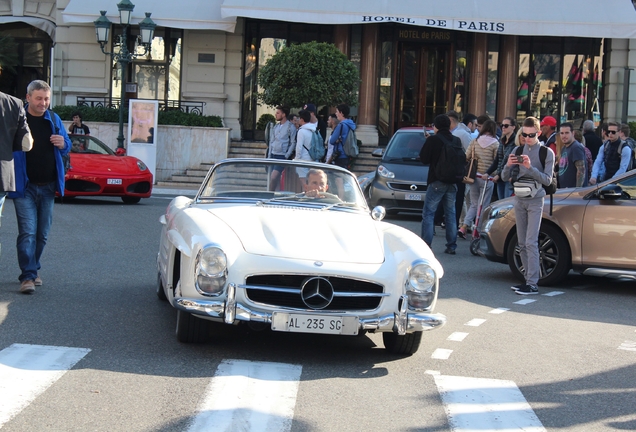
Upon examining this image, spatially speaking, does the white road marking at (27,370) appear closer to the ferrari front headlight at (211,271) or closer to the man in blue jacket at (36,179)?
the ferrari front headlight at (211,271)

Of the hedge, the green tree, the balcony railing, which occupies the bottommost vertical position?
the hedge

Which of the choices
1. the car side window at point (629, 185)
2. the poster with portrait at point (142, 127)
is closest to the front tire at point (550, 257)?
the car side window at point (629, 185)

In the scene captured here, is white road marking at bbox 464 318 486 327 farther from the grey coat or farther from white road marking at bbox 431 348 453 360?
the grey coat

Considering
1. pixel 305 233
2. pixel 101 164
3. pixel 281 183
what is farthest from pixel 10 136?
pixel 101 164

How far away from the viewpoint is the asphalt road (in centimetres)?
513

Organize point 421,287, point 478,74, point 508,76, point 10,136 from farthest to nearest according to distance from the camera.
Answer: point 508,76 → point 478,74 → point 10,136 → point 421,287

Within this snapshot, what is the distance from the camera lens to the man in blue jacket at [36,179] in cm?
846

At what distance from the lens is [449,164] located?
12445mm

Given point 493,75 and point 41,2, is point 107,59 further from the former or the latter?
point 493,75

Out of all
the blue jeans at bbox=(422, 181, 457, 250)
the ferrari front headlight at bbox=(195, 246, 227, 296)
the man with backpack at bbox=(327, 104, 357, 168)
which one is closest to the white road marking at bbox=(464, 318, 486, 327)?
the ferrari front headlight at bbox=(195, 246, 227, 296)

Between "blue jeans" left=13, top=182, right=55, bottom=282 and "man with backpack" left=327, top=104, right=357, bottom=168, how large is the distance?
25.2 feet

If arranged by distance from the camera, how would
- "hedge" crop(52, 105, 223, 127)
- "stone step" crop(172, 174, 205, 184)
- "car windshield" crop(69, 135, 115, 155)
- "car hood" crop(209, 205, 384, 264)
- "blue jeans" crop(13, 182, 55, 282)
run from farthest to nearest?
1. "hedge" crop(52, 105, 223, 127)
2. "stone step" crop(172, 174, 205, 184)
3. "car windshield" crop(69, 135, 115, 155)
4. "blue jeans" crop(13, 182, 55, 282)
5. "car hood" crop(209, 205, 384, 264)

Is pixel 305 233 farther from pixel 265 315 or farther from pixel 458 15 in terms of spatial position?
pixel 458 15

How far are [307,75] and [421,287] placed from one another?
1815cm
